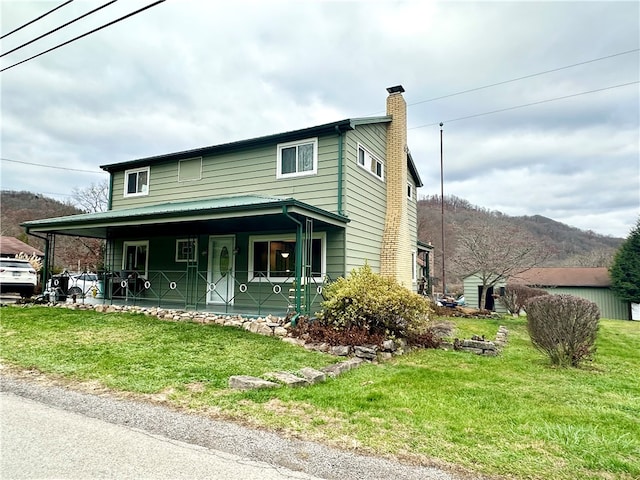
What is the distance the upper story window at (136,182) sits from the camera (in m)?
14.5

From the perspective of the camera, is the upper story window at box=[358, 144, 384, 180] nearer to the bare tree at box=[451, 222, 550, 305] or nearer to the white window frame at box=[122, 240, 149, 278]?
the bare tree at box=[451, 222, 550, 305]

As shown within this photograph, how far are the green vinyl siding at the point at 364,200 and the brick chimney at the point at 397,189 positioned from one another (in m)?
0.21

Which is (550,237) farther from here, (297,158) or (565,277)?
(297,158)

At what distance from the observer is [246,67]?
1363cm

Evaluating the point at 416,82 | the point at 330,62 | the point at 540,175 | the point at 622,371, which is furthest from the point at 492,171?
the point at 622,371

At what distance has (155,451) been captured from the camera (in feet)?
10.7

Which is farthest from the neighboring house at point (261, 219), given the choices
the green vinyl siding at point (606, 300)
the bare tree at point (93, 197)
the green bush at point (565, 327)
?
the bare tree at point (93, 197)

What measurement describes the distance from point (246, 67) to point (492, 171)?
32.2 m

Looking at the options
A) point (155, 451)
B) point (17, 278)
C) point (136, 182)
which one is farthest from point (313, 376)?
point (17, 278)

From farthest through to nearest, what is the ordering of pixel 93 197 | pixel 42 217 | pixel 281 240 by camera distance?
pixel 93 197
pixel 42 217
pixel 281 240

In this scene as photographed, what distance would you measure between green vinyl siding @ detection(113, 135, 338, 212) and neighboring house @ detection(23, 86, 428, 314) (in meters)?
0.03

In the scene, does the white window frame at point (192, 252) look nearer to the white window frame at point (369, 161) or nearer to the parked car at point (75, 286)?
the parked car at point (75, 286)

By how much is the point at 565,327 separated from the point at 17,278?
17078 mm

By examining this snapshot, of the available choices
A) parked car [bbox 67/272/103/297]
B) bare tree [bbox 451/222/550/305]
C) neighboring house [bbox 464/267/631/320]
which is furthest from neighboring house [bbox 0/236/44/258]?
neighboring house [bbox 464/267/631/320]
